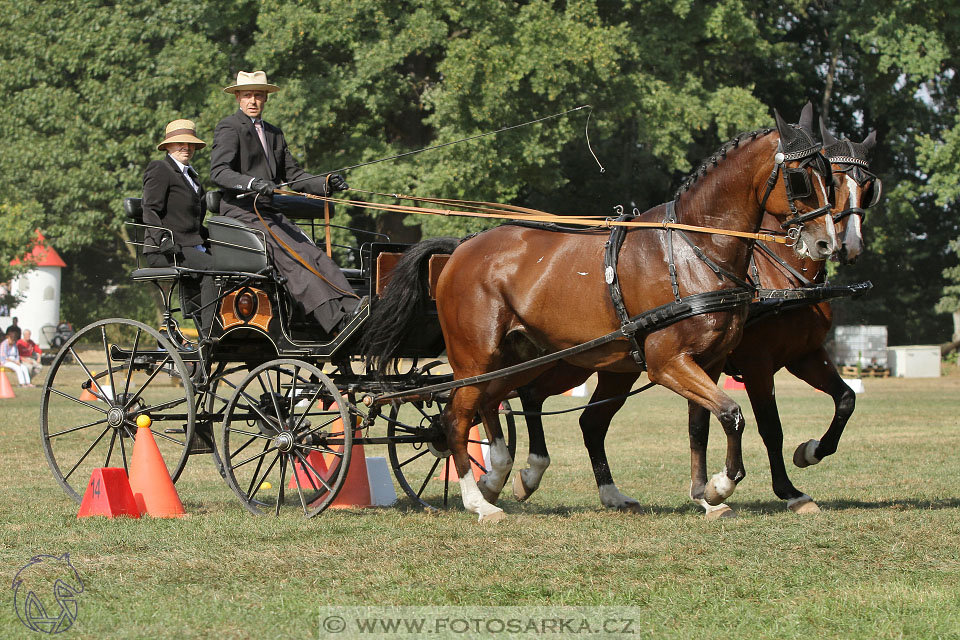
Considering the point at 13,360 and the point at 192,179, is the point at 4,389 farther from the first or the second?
the point at 192,179

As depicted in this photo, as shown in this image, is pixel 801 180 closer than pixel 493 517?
Yes

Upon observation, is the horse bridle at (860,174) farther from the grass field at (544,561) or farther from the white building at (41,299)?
the white building at (41,299)

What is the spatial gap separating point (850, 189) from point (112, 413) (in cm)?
538

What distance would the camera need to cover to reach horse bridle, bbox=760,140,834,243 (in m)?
7.04

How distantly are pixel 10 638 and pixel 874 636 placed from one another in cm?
339

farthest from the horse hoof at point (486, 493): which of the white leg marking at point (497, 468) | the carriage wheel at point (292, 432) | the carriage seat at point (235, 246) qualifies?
the carriage seat at point (235, 246)

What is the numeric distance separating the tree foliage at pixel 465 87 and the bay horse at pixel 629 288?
12674 millimetres

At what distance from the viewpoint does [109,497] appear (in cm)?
773

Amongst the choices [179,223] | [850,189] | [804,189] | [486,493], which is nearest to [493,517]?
[486,493]

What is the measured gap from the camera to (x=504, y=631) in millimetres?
4707

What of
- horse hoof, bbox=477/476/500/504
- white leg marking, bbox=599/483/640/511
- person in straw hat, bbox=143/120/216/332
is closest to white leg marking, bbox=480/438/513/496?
horse hoof, bbox=477/476/500/504

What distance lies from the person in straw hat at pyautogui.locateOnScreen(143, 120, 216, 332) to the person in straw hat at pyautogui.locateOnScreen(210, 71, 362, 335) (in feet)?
1.12

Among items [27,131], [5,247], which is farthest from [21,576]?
[5,247]

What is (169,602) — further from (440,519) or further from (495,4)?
(495,4)
